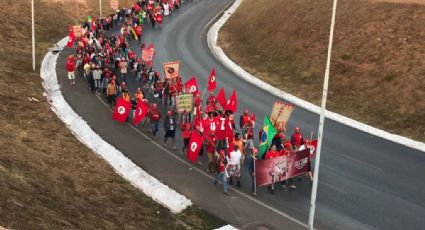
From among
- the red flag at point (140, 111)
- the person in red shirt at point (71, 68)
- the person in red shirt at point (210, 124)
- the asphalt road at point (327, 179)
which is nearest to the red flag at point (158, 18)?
the person in red shirt at point (71, 68)

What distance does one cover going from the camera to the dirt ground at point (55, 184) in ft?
48.8

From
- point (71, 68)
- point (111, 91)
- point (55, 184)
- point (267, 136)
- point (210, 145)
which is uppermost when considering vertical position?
point (71, 68)

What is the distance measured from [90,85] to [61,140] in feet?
28.6

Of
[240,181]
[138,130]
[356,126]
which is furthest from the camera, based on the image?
[356,126]

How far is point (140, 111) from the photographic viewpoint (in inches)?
973

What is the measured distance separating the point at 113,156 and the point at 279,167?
7.39m

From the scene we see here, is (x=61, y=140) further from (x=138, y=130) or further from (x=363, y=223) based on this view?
(x=363, y=223)

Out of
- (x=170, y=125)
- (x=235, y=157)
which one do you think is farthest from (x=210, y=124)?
(x=235, y=157)

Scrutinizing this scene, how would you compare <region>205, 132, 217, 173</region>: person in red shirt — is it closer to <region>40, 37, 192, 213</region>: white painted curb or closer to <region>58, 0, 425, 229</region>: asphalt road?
<region>58, 0, 425, 229</region>: asphalt road

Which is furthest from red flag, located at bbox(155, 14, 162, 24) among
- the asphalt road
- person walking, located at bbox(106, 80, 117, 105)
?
person walking, located at bbox(106, 80, 117, 105)

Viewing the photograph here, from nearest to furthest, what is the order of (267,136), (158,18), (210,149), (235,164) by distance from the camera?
(235,164) → (210,149) → (267,136) → (158,18)

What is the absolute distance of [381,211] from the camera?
1816cm

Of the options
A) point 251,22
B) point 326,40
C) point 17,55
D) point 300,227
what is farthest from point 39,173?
point 251,22

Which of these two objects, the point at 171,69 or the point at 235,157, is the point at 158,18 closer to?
the point at 171,69
